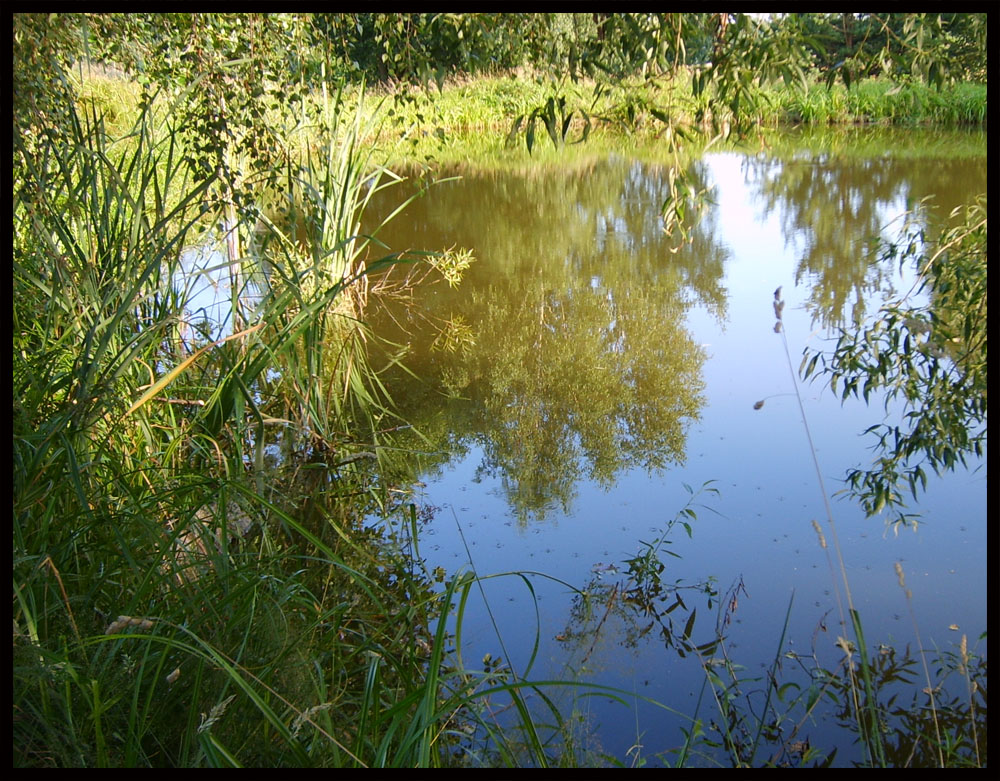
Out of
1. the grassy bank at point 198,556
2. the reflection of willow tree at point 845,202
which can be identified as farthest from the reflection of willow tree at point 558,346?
the reflection of willow tree at point 845,202

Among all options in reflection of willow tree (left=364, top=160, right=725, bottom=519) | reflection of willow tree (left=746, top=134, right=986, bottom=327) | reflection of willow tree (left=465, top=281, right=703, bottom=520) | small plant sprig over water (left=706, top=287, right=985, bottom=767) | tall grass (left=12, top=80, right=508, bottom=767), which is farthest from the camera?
reflection of willow tree (left=746, top=134, right=986, bottom=327)

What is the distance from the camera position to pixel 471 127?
541 inches

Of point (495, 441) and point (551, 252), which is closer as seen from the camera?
point (495, 441)

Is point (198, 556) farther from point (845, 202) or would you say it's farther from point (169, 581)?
point (845, 202)

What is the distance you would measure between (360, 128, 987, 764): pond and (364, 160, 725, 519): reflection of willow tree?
0.04 ft

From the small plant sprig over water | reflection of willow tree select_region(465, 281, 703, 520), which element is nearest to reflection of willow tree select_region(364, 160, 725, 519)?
reflection of willow tree select_region(465, 281, 703, 520)

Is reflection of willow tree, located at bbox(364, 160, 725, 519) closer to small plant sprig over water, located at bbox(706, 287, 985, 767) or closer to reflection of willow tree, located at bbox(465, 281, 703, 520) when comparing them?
reflection of willow tree, located at bbox(465, 281, 703, 520)

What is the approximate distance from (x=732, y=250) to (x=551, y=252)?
1226 mm

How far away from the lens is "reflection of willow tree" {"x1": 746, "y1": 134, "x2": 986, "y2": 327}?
207 inches

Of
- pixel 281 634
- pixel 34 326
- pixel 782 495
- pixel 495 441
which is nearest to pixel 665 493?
pixel 782 495

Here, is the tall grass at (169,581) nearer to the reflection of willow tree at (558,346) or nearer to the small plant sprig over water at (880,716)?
the small plant sprig over water at (880,716)
